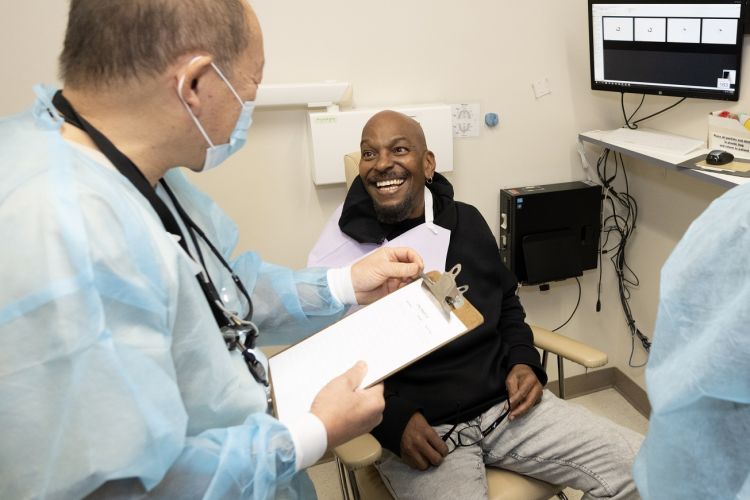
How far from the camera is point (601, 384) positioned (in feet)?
8.59

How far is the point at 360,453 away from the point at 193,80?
86 cm

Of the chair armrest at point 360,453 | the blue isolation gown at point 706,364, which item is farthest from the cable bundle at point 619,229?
the blue isolation gown at point 706,364

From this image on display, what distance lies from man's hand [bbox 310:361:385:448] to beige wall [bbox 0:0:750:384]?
1182mm

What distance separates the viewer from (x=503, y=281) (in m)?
1.73

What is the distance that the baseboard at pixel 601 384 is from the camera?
251 cm

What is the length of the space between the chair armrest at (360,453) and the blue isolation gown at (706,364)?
625 millimetres

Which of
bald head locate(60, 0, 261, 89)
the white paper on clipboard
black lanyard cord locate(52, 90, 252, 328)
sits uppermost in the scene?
bald head locate(60, 0, 261, 89)

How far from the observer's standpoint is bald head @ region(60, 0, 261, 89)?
2.34 feet

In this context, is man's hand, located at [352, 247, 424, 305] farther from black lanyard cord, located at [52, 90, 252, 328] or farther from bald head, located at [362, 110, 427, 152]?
bald head, located at [362, 110, 427, 152]

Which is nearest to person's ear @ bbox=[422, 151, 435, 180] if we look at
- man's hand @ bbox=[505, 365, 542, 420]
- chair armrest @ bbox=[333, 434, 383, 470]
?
man's hand @ bbox=[505, 365, 542, 420]

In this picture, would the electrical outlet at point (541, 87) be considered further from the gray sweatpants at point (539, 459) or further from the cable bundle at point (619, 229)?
the gray sweatpants at point (539, 459)

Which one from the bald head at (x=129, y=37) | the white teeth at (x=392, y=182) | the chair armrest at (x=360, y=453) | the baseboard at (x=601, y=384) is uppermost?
the bald head at (x=129, y=37)

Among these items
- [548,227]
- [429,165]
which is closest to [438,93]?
[429,165]

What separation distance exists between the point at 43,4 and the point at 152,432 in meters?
Result: 1.60
